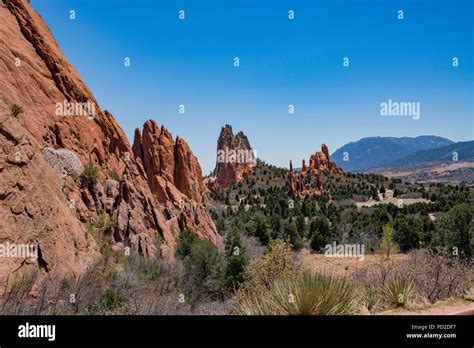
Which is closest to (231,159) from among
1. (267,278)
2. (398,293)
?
(267,278)

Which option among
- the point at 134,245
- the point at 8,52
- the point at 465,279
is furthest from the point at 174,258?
the point at 465,279

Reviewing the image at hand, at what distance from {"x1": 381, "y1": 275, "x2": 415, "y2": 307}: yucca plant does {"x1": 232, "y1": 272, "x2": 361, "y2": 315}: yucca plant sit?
1456 millimetres

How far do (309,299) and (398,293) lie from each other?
8.89 ft

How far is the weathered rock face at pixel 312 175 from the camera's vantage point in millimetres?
90812

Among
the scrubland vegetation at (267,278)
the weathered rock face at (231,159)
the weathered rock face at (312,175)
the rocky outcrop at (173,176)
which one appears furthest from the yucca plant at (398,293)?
the weathered rock face at (231,159)

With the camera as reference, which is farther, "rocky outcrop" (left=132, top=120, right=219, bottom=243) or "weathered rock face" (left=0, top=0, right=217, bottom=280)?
"rocky outcrop" (left=132, top=120, right=219, bottom=243)

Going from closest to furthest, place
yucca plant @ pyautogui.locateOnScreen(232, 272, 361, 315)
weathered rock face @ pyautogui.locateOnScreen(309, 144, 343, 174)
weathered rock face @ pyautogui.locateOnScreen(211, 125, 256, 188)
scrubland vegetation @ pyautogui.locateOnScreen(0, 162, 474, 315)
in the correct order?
yucca plant @ pyautogui.locateOnScreen(232, 272, 361, 315) → scrubland vegetation @ pyautogui.locateOnScreen(0, 162, 474, 315) → weathered rock face @ pyautogui.locateOnScreen(211, 125, 256, 188) → weathered rock face @ pyautogui.locateOnScreen(309, 144, 343, 174)

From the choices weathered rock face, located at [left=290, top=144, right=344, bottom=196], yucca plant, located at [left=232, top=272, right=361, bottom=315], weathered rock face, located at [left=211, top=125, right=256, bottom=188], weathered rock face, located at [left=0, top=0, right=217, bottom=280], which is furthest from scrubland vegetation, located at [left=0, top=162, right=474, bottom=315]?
weathered rock face, located at [left=211, top=125, right=256, bottom=188]

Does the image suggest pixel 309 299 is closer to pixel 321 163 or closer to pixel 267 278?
pixel 267 278

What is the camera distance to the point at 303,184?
310ft

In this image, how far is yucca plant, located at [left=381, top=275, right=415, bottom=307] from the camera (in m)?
7.27

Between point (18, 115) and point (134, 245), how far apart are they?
28.8 ft

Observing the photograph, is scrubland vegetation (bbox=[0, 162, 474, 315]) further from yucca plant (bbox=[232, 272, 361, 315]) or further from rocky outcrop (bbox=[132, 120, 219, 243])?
rocky outcrop (bbox=[132, 120, 219, 243])

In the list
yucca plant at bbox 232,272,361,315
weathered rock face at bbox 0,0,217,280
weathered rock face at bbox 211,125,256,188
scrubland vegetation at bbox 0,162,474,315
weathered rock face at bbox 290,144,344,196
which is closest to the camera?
yucca plant at bbox 232,272,361,315
